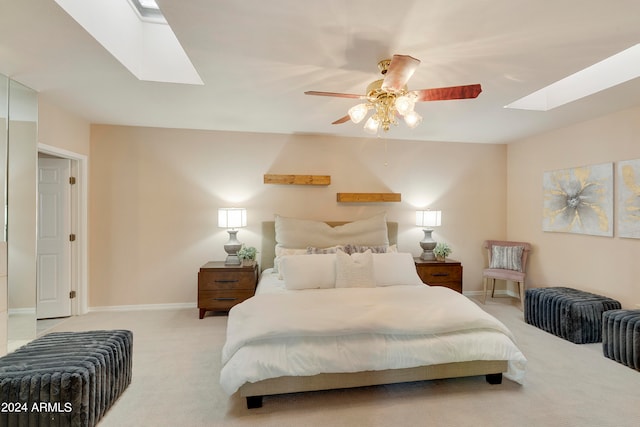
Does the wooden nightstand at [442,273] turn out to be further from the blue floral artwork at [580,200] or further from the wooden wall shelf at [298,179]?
the wooden wall shelf at [298,179]

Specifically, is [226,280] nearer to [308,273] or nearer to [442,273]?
[308,273]

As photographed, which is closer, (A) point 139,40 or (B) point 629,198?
(A) point 139,40

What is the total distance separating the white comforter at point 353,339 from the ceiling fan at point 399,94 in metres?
1.45

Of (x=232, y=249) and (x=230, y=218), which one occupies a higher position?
(x=230, y=218)

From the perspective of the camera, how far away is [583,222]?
12.0 feet

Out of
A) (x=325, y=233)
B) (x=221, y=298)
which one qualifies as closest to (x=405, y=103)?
(x=325, y=233)

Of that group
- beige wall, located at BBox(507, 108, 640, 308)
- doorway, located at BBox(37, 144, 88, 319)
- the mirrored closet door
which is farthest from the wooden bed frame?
doorway, located at BBox(37, 144, 88, 319)

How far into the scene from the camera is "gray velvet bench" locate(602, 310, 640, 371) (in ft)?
8.29

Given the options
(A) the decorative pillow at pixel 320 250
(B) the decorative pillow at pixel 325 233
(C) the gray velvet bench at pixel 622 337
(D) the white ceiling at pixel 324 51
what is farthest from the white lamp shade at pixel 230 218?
(C) the gray velvet bench at pixel 622 337

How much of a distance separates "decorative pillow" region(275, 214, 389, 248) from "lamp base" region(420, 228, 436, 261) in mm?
571

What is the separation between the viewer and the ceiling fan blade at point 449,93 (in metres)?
1.87

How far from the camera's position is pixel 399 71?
1.79m

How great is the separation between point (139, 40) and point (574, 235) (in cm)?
527

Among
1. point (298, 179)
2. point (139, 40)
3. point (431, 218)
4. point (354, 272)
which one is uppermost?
point (139, 40)
